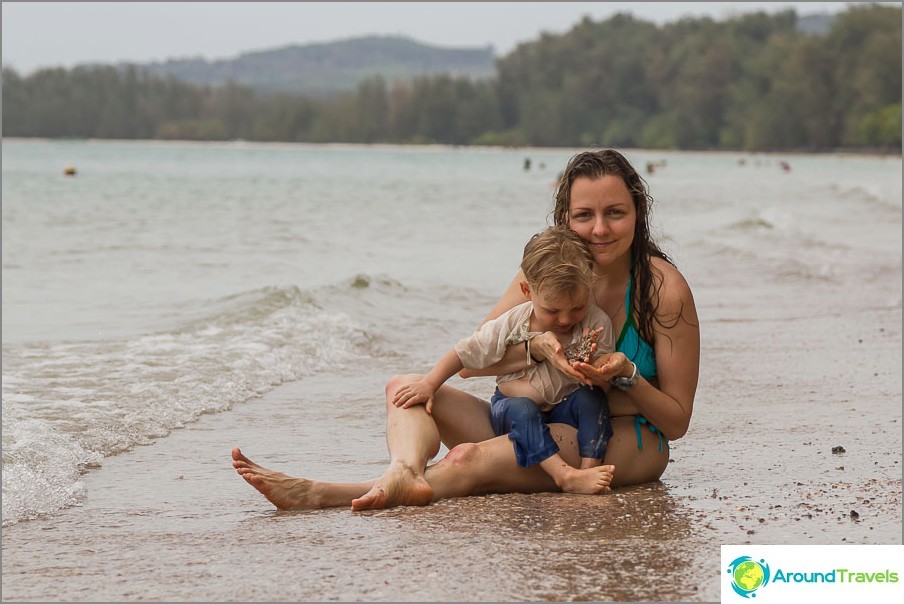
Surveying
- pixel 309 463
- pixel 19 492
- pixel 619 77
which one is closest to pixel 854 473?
pixel 309 463

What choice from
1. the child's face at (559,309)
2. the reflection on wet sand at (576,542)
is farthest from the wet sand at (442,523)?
the child's face at (559,309)

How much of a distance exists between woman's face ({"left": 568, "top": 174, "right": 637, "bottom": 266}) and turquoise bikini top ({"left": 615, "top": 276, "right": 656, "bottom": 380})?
0.15 m

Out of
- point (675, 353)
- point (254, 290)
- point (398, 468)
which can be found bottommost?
point (254, 290)

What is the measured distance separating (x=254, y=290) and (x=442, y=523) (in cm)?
745

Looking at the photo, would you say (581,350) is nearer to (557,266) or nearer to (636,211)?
(557,266)

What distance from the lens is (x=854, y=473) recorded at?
14.1 feet

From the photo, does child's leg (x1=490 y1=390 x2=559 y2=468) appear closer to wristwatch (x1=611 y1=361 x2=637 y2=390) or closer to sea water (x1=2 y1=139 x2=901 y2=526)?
wristwatch (x1=611 y1=361 x2=637 y2=390)

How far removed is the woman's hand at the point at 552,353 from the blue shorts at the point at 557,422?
7.0 inches

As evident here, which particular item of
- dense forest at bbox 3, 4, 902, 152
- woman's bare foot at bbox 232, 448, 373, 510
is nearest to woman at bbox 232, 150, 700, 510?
woman's bare foot at bbox 232, 448, 373, 510

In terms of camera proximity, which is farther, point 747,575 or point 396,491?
point 396,491

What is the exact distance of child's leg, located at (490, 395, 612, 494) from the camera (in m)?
3.90

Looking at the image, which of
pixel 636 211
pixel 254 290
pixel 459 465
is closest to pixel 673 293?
pixel 636 211

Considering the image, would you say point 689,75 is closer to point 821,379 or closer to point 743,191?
point 743,191

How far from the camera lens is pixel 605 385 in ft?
12.6
